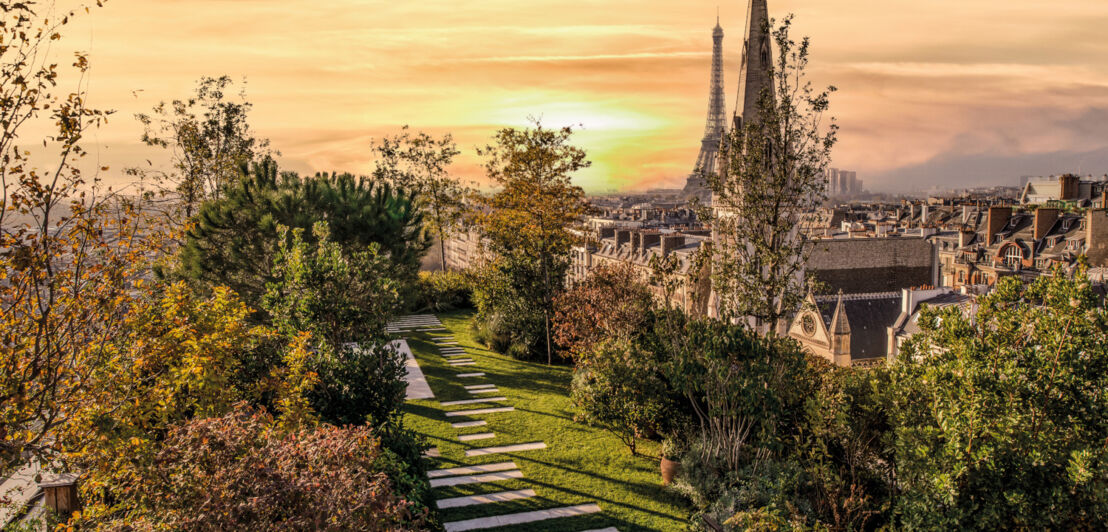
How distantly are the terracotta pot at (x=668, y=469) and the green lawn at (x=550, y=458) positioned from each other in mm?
245

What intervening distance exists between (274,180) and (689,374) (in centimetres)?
1601

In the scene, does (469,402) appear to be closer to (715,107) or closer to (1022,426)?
A: (1022,426)

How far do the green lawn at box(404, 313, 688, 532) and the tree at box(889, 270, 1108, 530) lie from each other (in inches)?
194

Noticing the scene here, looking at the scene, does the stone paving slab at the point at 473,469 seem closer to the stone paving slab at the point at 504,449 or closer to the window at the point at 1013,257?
the stone paving slab at the point at 504,449

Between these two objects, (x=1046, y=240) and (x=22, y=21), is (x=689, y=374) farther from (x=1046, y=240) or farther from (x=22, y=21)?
(x=1046, y=240)

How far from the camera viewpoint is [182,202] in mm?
26781

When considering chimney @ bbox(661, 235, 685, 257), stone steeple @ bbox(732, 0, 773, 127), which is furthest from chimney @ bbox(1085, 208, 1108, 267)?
stone steeple @ bbox(732, 0, 773, 127)

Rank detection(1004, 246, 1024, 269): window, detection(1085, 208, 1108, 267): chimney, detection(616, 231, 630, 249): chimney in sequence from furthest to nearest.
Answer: detection(616, 231, 630, 249): chimney → detection(1004, 246, 1024, 269): window → detection(1085, 208, 1108, 267): chimney

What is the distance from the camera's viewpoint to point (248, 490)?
6609mm

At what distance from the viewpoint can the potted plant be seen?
15.0 metres

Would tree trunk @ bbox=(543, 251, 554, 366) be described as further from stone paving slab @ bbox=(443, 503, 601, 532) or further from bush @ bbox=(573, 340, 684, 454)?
stone paving slab @ bbox=(443, 503, 601, 532)

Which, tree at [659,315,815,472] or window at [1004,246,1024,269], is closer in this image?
tree at [659,315,815,472]

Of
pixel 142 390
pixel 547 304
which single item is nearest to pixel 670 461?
pixel 142 390

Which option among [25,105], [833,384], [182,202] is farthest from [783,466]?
[182,202]
